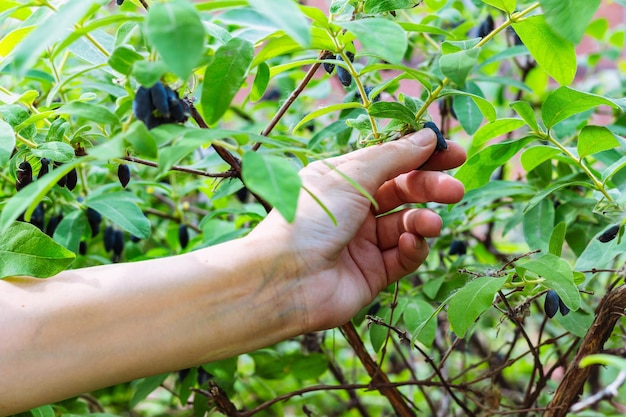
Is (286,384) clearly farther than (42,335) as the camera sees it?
Yes

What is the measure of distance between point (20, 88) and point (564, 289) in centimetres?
120

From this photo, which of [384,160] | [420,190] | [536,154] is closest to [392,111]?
[384,160]

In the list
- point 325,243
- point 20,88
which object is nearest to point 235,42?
point 325,243

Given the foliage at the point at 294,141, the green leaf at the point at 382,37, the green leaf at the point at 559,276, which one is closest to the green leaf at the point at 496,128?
the foliage at the point at 294,141

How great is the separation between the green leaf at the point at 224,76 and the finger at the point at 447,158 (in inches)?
15.0

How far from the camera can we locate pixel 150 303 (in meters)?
0.95

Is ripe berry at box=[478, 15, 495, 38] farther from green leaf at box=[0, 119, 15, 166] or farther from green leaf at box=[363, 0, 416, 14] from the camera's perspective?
green leaf at box=[0, 119, 15, 166]

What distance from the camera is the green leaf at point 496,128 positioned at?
3.37ft

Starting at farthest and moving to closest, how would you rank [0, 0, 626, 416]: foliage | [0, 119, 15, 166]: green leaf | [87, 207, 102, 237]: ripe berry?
1. [87, 207, 102, 237]: ripe berry
2. [0, 119, 15, 166]: green leaf
3. [0, 0, 626, 416]: foliage

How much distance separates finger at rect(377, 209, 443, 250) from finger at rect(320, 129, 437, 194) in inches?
4.8

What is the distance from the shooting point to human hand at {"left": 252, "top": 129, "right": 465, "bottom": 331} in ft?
3.04

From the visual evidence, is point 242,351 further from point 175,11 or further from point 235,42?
point 175,11

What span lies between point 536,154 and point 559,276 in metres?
0.28

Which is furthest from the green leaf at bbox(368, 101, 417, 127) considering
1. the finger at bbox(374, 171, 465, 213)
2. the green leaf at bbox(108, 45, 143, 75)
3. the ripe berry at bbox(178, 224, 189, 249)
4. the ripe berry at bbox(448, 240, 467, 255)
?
the ripe berry at bbox(178, 224, 189, 249)
